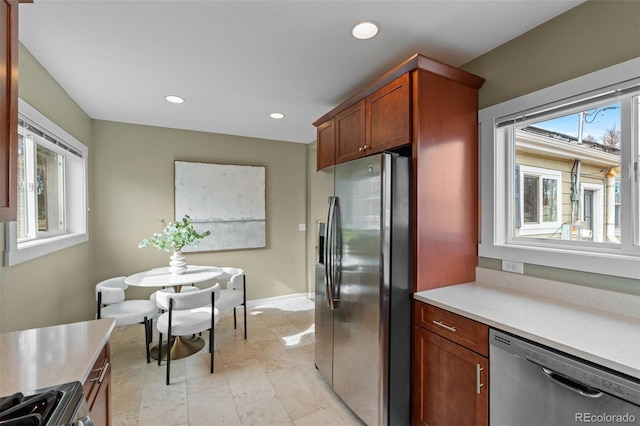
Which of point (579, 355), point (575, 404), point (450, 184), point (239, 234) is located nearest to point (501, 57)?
point (450, 184)

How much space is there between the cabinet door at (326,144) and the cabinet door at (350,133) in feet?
0.27

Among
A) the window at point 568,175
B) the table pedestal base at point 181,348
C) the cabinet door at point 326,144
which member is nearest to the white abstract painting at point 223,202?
the table pedestal base at point 181,348

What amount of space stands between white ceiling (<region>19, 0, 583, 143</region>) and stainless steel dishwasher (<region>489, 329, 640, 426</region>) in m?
1.74

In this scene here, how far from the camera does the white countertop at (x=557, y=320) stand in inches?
41.6

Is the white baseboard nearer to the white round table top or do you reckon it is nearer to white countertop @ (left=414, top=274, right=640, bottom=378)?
the white round table top

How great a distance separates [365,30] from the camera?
1766 mm

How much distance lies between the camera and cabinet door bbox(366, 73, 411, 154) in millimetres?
1836

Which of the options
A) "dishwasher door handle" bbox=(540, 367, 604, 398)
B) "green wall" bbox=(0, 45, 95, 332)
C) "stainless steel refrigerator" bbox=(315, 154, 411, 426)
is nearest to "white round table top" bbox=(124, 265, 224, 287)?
"green wall" bbox=(0, 45, 95, 332)

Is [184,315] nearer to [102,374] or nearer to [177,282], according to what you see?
[177,282]

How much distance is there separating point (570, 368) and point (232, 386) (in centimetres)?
222

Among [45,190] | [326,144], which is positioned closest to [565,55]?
[326,144]

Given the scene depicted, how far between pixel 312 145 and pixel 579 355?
13.2 feet

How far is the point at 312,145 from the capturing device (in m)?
4.60

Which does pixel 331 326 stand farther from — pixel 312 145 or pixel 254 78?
pixel 312 145
